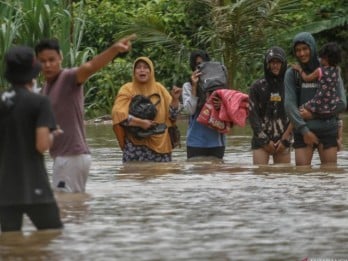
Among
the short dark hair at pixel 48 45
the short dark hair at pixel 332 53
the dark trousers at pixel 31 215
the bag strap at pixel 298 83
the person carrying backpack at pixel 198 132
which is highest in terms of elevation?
the short dark hair at pixel 48 45

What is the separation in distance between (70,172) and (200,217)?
4.20 feet

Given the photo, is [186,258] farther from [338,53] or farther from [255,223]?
[338,53]

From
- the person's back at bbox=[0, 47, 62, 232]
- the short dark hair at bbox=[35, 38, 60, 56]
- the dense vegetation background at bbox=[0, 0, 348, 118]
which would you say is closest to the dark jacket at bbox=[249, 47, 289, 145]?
the short dark hair at bbox=[35, 38, 60, 56]

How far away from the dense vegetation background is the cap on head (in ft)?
42.8

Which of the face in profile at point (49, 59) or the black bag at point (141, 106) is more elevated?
the face in profile at point (49, 59)

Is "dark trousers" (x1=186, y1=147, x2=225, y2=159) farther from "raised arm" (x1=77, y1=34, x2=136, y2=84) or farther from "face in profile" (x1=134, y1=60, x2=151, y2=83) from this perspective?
"raised arm" (x1=77, y1=34, x2=136, y2=84)

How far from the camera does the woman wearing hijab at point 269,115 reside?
14.4m

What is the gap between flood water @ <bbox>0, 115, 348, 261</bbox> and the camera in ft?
27.1

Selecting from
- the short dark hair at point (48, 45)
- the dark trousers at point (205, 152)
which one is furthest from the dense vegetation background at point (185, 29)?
the short dark hair at point (48, 45)

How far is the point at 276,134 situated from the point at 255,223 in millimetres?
5108

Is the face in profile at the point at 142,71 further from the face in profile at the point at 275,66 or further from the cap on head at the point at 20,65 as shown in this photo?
the cap on head at the point at 20,65

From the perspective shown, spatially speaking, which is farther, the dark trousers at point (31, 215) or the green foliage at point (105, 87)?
the green foliage at point (105, 87)

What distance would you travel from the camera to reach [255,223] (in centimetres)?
945

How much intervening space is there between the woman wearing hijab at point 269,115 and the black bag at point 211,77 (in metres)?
0.61
